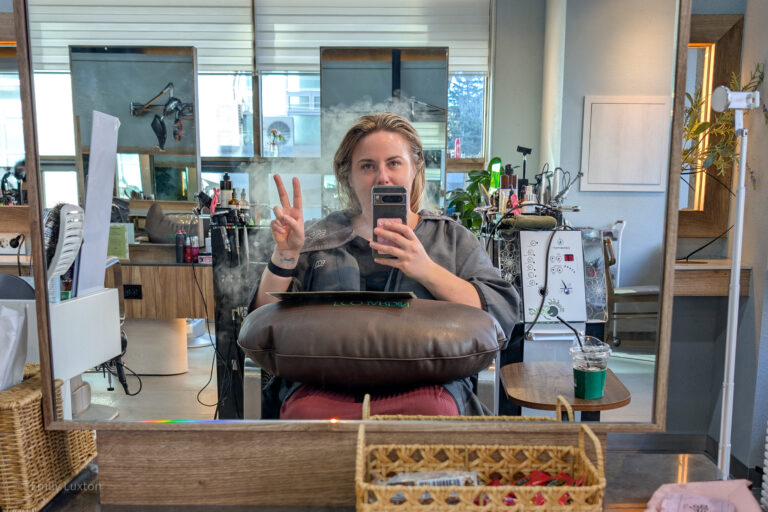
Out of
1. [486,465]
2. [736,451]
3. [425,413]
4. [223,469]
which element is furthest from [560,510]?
[736,451]

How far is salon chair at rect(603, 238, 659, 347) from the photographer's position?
3.08 feet

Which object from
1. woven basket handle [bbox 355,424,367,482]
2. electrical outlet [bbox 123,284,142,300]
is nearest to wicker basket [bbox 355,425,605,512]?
woven basket handle [bbox 355,424,367,482]

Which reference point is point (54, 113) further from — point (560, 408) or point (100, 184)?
point (560, 408)

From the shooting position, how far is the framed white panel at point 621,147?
92cm

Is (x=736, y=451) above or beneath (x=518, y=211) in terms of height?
beneath

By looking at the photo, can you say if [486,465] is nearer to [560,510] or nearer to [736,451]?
[560,510]

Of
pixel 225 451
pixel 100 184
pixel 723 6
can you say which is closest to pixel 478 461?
pixel 225 451

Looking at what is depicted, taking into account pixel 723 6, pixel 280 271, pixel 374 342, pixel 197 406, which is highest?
pixel 723 6

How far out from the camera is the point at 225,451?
35.5 inches

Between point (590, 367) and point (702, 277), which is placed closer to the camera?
point (590, 367)

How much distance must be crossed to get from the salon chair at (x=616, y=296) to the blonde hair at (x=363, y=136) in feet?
1.22

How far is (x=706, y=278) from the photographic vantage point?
107 centimetres

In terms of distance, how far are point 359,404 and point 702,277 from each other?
2.52 ft

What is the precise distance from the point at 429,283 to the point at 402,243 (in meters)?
0.09
